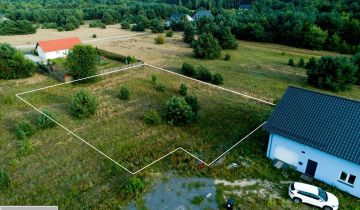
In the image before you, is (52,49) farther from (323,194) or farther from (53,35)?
(323,194)

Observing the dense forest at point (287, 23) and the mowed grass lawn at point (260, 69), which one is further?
the dense forest at point (287, 23)

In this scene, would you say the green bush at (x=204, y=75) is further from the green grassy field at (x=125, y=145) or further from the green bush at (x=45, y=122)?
the green bush at (x=45, y=122)

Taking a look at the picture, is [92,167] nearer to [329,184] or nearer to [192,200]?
[192,200]

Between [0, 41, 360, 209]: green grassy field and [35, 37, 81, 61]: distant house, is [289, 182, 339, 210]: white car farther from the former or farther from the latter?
[35, 37, 81, 61]: distant house

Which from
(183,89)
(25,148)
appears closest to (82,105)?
(25,148)

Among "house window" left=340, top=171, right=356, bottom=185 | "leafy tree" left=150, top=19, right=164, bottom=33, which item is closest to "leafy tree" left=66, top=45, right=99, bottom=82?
"house window" left=340, top=171, right=356, bottom=185

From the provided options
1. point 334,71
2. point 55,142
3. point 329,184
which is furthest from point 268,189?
point 334,71

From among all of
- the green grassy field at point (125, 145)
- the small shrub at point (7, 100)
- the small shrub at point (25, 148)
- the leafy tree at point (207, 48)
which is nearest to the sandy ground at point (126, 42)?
the leafy tree at point (207, 48)
